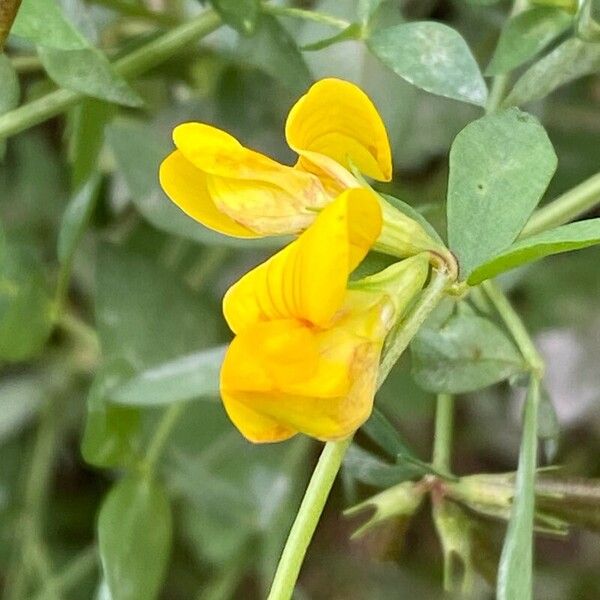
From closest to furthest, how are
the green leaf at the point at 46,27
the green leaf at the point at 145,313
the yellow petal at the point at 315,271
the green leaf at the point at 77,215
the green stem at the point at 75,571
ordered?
the yellow petal at the point at 315,271 < the green leaf at the point at 46,27 < the green leaf at the point at 77,215 < the green leaf at the point at 145,313 < the green stem at the point at 75,571

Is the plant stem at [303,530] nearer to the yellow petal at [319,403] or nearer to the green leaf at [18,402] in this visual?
the yellow petal at [319,403]

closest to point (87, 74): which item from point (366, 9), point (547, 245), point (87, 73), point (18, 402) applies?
point (87, 73)

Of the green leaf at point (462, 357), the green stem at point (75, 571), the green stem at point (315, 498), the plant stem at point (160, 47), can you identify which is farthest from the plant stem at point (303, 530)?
the green stem at point (75, 571)

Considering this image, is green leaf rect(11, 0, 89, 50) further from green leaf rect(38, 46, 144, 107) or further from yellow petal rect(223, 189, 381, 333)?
yellow petal rect(223, 189, 381, 333)

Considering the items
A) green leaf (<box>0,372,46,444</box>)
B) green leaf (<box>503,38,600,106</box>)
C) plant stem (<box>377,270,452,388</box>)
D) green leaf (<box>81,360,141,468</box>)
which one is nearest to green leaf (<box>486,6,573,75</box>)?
green leaf (<box>503,38,600,106</box>)

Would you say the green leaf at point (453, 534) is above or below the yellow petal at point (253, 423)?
below

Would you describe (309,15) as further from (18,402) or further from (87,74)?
(18,402)

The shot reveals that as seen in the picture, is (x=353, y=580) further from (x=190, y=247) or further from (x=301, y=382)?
(x=301, y=382)
